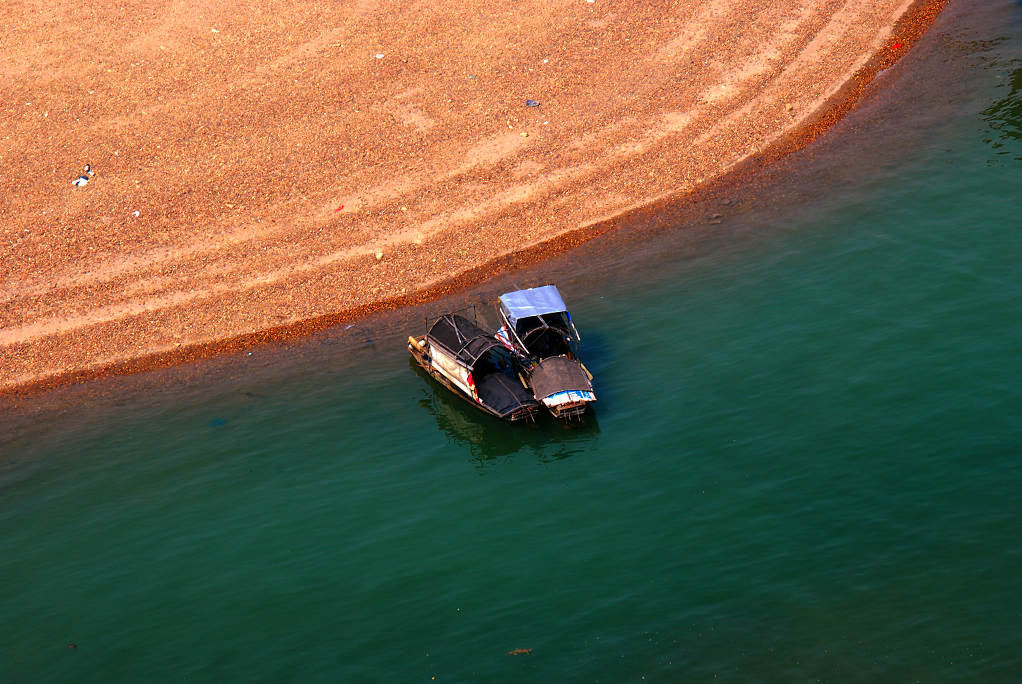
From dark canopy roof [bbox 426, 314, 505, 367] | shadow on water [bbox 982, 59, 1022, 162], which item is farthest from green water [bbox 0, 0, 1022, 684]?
shadow on water [bbox 982, 59, 1022, 162]

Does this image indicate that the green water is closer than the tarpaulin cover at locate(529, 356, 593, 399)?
Yes

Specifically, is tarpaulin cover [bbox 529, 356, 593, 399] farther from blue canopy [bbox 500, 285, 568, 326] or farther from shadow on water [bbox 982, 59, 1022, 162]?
shadow on water [bbox 982, 59, 1022, 162]

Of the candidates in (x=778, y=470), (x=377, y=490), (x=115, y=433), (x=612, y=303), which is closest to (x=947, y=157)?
(x=612, y=303)

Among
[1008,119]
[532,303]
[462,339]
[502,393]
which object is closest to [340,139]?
[532,303]

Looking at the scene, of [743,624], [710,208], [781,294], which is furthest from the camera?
[710,208]

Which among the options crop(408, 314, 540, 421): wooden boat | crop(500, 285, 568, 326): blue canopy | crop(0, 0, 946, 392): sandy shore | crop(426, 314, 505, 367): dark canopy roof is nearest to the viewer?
crop(408, 314, 540, 421): wooden boat

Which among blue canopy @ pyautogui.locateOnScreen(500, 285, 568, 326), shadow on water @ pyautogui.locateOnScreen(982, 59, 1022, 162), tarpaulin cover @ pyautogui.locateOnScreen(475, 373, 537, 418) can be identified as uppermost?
shadow on water @ pyautogui.locateOnScreen(982, 59, 1022, 162)

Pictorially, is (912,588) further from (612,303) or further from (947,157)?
(947,157)

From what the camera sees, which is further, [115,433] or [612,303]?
[612,303]
